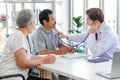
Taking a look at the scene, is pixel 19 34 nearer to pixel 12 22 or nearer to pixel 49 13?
pixel 49 13

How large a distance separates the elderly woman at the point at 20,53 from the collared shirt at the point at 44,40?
615mm

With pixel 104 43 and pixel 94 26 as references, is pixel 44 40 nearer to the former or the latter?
pixel 94 26

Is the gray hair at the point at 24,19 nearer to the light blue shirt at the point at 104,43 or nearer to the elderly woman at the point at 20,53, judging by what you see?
the elderly woman at the point at 20,53

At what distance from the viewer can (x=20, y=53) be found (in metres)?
2.60

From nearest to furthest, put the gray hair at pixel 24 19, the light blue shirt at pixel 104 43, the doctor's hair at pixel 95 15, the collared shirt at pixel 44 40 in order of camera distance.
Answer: the gray hair at pixel 24 19 → the light blue shirt at pixel 104 43 → the doctor's hair at pixel 95 15 → the collared shirt at pixel 44 40

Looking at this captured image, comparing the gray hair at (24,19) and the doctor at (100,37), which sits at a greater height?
the gray hair at (24,19)

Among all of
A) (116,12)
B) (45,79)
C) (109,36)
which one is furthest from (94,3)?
(45,79)

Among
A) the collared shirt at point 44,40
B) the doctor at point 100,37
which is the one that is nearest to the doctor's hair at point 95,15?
the doctor at point 100,37

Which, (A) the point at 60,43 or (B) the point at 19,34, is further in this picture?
(A) the point at 60,43

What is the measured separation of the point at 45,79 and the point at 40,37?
736 mm

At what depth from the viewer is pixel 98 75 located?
220cm

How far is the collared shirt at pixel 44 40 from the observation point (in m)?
3.47

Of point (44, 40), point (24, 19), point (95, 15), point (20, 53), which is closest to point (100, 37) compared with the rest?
point (95, 15)

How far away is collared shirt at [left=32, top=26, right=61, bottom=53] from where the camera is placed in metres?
3.47
